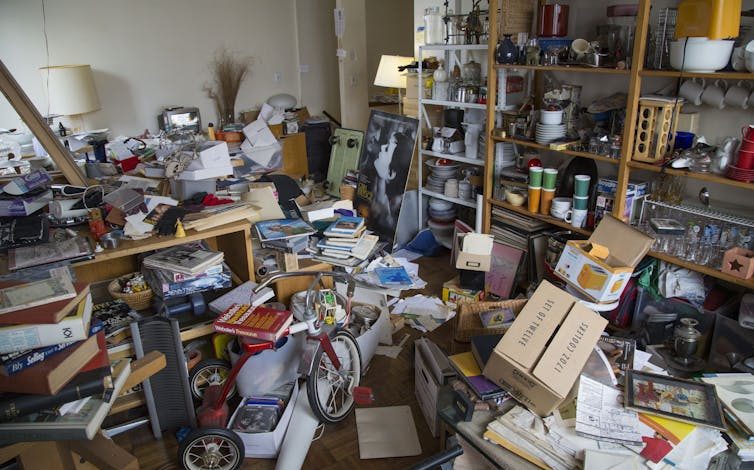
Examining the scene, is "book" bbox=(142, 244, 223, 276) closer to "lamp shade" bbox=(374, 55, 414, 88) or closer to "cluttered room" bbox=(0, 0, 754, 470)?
"cluttered room" bbox=(0, 0, 754, 470)

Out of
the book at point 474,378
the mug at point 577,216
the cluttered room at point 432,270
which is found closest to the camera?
the cluttered room at point 432,270

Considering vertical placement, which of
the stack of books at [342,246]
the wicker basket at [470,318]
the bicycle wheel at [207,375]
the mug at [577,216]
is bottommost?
the bicycle wheel at [207,375]

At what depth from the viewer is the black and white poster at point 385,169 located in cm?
375

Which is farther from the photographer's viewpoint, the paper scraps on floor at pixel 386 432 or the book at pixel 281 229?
the book at pixel 281 229

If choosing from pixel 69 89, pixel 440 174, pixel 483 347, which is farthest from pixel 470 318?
pixel 69 89

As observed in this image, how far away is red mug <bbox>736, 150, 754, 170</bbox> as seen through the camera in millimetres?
2234

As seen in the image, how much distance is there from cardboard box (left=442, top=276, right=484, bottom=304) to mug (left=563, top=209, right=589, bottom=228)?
692mm

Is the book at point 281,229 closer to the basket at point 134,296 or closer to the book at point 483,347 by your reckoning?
the basket at point 134,296

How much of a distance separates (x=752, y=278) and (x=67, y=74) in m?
4.47

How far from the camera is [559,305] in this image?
1.82 meters

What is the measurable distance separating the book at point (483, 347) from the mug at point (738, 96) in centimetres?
154

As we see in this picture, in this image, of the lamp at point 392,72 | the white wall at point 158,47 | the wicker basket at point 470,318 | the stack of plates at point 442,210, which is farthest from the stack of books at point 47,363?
the lamp at point 392,72

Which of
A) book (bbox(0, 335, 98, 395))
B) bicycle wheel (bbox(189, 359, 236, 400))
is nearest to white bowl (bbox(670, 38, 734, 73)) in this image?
bicycle wheel (bbox(189, 359, 236, 400))

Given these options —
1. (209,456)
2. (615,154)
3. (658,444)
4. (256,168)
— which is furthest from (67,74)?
(658,444)
